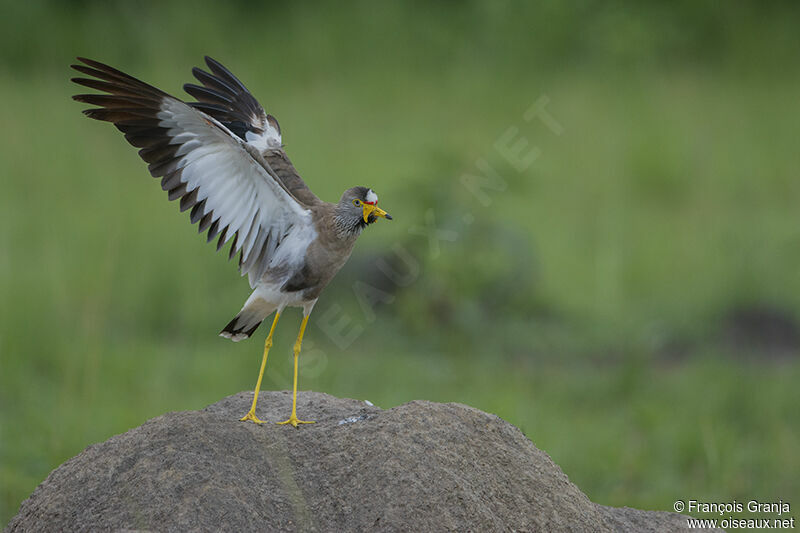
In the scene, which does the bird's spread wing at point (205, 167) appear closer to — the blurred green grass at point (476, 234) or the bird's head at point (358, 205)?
the bird's head at point (358, 205)

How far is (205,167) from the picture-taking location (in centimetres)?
444

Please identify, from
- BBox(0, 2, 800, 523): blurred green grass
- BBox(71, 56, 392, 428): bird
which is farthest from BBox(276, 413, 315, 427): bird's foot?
BBox(0, 2, 800, 523): blurred green grass

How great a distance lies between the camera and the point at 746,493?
22.3 feet

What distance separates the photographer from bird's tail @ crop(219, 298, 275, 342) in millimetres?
4770

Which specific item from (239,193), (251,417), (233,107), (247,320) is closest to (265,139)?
(233,107)

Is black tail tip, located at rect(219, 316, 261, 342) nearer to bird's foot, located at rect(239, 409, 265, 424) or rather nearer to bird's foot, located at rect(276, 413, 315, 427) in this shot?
bird's foot, located at rect(239, 409, 265, 424)

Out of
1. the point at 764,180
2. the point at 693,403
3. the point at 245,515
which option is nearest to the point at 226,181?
the point at 245,515

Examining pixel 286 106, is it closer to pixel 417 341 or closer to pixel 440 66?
pixel 440 66

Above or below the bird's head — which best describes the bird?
below

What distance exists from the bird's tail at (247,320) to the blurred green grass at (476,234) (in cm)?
214

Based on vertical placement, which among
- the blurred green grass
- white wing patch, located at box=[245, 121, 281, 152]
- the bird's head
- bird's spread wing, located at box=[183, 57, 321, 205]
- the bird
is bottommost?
the bird

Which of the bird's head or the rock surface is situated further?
the bird's head

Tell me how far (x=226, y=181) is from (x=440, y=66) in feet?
27.1

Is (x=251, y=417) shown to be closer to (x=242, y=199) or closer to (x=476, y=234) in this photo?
(x=242, y=199)
